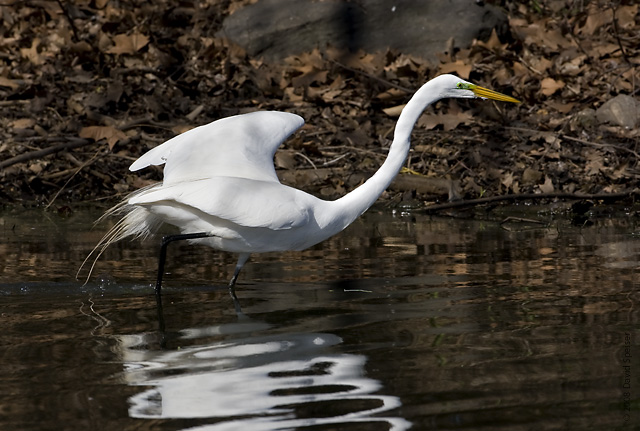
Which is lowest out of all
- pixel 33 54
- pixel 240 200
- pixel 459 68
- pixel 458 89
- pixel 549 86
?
pixel 240 200

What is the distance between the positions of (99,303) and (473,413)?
300 cm

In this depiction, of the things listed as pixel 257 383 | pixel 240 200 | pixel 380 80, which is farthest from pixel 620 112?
pixel 257 383

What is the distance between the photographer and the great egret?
20.2ft

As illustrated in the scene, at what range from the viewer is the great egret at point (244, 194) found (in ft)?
20.2

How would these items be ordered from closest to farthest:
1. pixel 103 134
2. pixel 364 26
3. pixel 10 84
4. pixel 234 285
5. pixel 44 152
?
1. pixel 234 285
2. pixel 44 152
3. pixel 103 134
4. pixel 10 84
5. pixel 364 26

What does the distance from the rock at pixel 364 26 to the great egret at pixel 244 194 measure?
613 centimetres

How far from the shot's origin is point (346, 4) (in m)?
13.8

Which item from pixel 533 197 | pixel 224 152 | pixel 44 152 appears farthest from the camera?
pixel 44 152

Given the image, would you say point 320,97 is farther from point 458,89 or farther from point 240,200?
point 240,200

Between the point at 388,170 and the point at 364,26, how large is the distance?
7279 mm

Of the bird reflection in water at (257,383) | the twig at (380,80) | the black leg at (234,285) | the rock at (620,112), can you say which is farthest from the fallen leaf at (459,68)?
the bird reflection in water at (257,383)

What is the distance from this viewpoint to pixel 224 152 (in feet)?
23.0

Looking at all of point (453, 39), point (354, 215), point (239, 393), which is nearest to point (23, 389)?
point (239, 393)

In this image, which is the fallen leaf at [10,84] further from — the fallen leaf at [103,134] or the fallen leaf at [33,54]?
the fallen leaf at [103,134]
